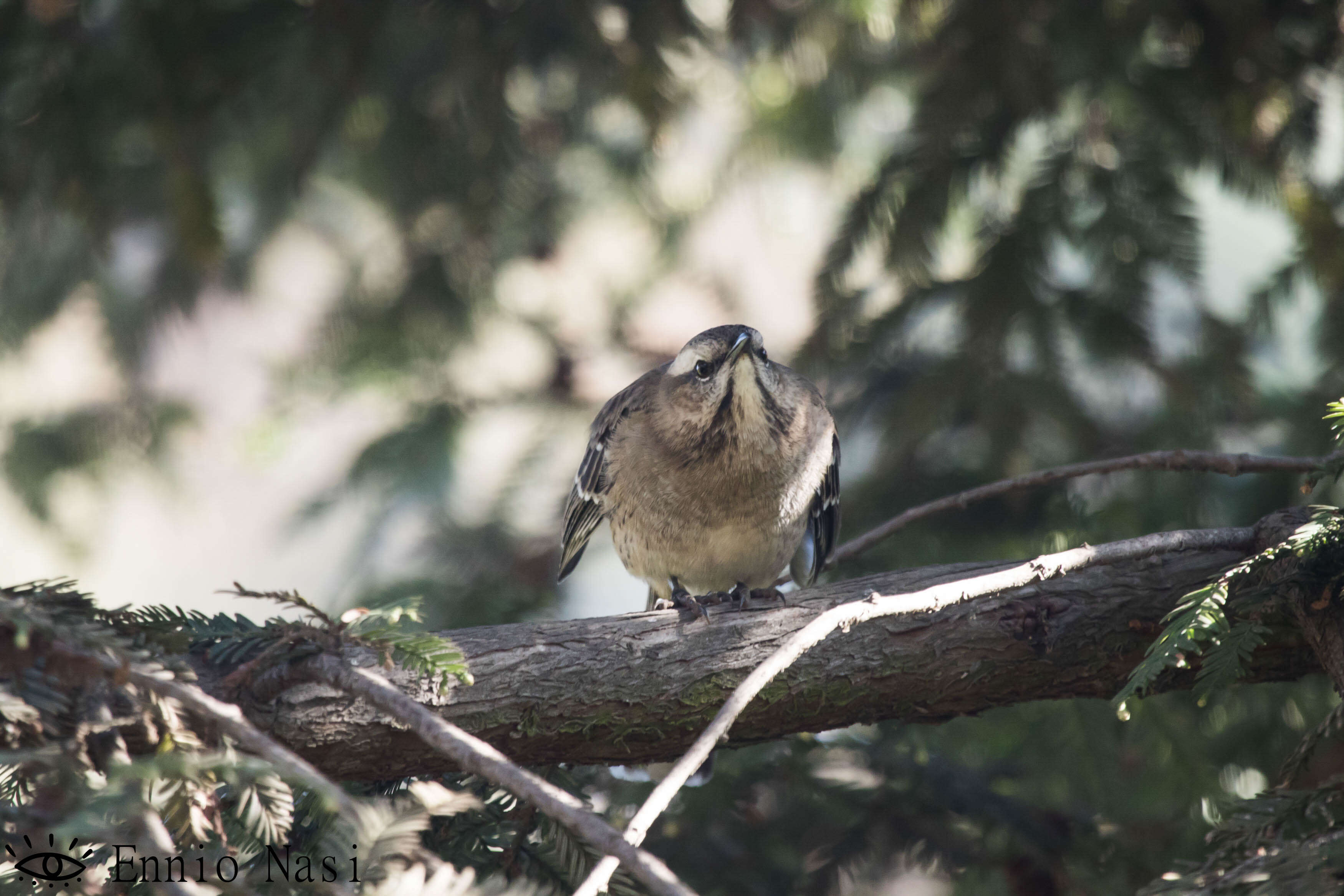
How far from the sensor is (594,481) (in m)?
3.87

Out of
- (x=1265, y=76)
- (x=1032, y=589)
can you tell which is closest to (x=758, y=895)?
(x=1032, y=589)

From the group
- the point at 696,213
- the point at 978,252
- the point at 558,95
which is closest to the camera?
the point at 978,252

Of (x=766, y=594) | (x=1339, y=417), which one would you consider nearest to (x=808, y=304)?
(x=766, y=594)

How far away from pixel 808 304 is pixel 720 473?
47.8 inches

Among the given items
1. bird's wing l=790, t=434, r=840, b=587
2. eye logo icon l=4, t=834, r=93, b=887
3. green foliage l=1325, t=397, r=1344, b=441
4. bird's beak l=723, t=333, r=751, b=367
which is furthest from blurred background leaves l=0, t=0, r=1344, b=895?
eye logo icon l=4, t=834, r=93, b=887

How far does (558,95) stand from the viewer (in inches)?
203

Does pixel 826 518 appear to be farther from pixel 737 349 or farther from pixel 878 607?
pixel 878 607

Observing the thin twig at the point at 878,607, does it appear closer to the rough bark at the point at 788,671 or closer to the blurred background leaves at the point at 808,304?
the rough bark at the point at 788,671

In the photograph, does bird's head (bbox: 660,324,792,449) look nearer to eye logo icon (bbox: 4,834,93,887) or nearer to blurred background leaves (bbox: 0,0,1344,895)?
blurred background leaves (bbox: 0,0,1344,895)

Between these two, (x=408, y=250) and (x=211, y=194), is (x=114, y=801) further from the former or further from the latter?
(x=408, y=250)

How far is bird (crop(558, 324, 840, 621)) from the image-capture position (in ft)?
11.2

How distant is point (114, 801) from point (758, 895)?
2.16 meters

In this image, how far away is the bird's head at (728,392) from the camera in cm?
337

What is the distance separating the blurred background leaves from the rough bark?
582mm
